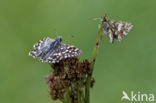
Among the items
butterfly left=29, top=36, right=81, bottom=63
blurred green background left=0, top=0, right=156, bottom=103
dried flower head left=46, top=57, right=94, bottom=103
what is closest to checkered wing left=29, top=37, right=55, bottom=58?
butterfly left=29, top=36, right=81, bottom=63

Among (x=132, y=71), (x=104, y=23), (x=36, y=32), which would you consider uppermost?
(x=36, y=32)

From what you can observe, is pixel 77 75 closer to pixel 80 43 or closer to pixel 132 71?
pixel 132 71

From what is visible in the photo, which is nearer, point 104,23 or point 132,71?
point 104,23

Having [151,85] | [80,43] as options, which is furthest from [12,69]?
[151,85]

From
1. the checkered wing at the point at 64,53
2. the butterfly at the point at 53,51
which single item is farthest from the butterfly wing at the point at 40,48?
the checkered wing at the point at 64,53

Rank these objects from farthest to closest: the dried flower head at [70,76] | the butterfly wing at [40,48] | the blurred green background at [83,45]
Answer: the blurred green background at [83,45] < the butterfly wing at [40,48] < the dried flower head at [70,76]

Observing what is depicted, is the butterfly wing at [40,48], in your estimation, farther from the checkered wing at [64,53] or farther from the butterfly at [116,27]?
the butterfly at [116,27]
